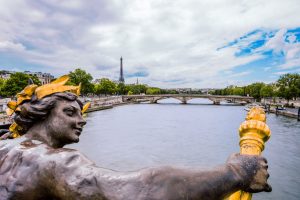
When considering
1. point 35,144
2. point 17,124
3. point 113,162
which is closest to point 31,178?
point 35,144

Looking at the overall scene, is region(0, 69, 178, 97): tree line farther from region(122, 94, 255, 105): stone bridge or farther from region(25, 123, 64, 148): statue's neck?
region(122, 94, 255, 105): stone bridge

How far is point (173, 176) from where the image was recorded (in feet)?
2.72

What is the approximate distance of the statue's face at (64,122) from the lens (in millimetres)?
1308

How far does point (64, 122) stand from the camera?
1.31 metres

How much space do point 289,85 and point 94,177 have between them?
206 ft

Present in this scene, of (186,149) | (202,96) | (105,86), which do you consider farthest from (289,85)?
(105,86)

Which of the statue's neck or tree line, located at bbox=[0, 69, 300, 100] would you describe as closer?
the statue's neck

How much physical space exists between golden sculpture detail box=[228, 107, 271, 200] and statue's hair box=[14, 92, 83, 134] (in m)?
0.78

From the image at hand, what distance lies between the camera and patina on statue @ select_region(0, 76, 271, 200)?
0.83 metres

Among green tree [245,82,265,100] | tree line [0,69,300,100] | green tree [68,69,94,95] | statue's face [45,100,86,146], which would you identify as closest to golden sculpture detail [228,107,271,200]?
statue's face [45,100,86,146]

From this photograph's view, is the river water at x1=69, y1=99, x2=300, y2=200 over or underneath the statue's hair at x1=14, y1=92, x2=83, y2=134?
underneath

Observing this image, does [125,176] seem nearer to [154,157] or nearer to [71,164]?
[71,164]

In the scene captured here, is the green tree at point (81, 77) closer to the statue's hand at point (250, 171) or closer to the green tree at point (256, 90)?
the green tree at point (256, 90)

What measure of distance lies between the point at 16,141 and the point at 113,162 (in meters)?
16.4
